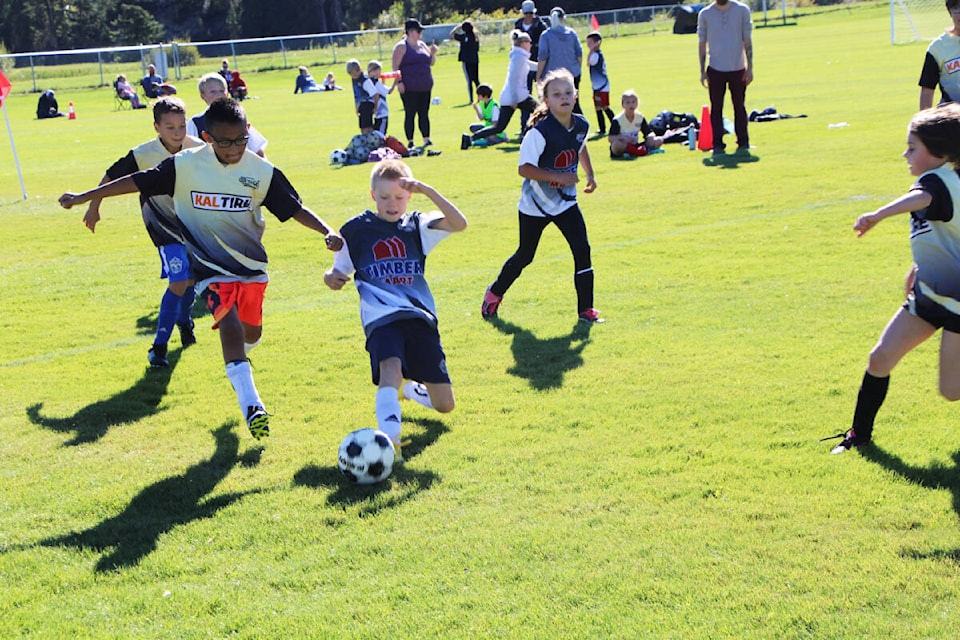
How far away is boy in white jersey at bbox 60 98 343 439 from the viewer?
5.98 metres

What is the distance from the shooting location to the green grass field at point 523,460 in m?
3.94

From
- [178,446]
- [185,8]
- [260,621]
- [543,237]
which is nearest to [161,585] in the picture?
[260,621]

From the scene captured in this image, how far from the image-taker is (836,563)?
161 inches

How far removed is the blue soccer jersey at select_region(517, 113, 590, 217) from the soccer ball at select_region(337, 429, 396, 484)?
3.43 m

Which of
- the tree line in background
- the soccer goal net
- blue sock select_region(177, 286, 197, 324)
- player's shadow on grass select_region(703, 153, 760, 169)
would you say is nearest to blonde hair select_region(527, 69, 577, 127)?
blue sock select_region(177, 286, 197, 324)

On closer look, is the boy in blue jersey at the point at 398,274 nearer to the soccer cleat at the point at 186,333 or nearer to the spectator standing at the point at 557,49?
the soccer cleat at the point at 186,333

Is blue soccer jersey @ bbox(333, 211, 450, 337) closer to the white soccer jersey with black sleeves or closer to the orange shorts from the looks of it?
the white soccer jersey with black sleeves

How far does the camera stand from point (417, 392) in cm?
617

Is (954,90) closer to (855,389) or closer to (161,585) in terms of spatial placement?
(855,389)

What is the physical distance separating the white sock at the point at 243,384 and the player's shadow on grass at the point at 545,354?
1946 mm

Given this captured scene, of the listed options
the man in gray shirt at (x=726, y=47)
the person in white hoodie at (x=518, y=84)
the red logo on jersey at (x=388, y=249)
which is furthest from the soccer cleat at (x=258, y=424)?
the person in white hoodie at (x=518, y=84)

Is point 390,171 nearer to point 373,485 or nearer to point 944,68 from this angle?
point 373,485

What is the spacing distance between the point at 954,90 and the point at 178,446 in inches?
288

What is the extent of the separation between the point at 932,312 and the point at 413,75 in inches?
612
